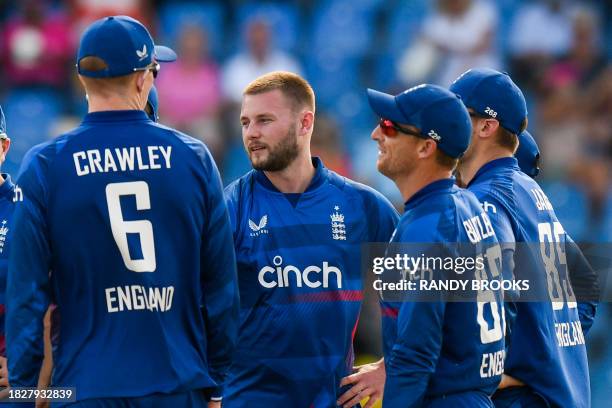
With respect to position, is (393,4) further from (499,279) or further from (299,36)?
(499,279)

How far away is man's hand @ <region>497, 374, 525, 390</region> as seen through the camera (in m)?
5.38

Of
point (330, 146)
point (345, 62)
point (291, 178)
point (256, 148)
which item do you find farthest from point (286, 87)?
point (345, 62)

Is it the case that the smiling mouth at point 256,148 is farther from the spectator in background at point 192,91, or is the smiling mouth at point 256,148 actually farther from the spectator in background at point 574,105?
the spectator in background at point 574,105

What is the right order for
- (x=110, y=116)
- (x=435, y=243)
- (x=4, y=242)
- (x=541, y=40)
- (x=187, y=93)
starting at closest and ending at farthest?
(x=110, y=116), (x=435, y=243), (x=4, y=242), (x=187, y=93), (x=541, y=40)

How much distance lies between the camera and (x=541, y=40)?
1298 cm

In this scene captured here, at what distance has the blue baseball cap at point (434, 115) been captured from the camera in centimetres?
481

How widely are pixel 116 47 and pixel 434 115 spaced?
144 cm

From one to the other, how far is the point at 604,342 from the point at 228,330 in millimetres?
7517

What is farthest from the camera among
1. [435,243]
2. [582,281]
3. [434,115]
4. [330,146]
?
[330,146]

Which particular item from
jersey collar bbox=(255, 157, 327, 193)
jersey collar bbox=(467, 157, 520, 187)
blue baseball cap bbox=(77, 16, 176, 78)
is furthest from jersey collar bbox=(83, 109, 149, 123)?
jersey collar bbox=(467, 157, 520, 187)

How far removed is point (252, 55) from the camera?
1270 centimetres

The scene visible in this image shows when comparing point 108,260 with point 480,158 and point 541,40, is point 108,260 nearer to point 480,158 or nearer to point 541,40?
point 480,158

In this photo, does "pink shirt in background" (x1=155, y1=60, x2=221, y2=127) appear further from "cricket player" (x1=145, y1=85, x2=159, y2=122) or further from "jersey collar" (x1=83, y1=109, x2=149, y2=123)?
"jersey collar" (x1=83, y1=109, x2=149, y2=123)

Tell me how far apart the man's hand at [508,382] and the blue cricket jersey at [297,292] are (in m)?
0.78
